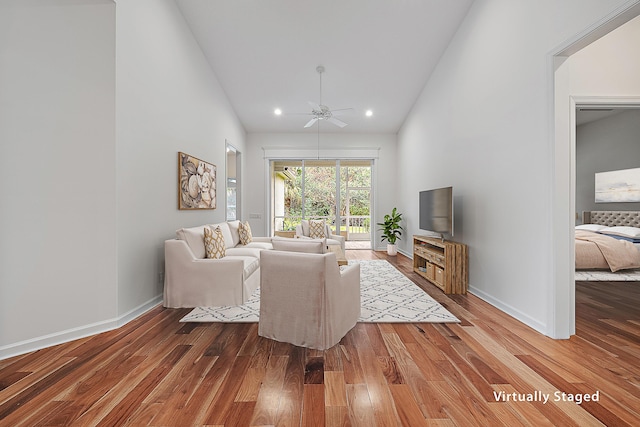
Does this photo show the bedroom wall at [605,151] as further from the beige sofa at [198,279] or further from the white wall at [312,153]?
the beige sofa at [198,279]

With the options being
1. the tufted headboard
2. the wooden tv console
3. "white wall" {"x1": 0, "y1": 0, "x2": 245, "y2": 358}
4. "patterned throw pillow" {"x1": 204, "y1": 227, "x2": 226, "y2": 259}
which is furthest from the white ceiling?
the tufted headboard

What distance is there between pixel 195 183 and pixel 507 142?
416cm

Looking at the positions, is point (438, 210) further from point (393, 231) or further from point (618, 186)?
point (618, 186)

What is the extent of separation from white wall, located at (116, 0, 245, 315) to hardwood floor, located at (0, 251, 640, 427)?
77cm

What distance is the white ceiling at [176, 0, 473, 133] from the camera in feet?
13.1

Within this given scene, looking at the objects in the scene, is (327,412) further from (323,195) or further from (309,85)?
(323,195)

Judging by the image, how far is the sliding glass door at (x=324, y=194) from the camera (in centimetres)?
775

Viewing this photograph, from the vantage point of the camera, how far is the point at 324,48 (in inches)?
186

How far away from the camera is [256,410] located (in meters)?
1.56

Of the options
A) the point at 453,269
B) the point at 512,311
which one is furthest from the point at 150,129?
the point at 512,311

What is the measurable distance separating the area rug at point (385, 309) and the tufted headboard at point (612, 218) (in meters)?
4.93

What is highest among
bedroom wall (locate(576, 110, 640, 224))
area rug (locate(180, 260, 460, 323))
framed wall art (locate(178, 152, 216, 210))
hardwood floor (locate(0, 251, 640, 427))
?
bedroom wall (locate(576, 110, 640, 224))

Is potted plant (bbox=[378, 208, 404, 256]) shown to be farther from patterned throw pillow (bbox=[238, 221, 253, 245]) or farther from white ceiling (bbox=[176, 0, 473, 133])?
patterned throw pillow (bbox=[238, 221, 253, 245])

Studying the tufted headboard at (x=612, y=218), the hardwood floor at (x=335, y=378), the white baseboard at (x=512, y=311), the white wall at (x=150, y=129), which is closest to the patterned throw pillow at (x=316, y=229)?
the white wall at (x=150, y=129)
